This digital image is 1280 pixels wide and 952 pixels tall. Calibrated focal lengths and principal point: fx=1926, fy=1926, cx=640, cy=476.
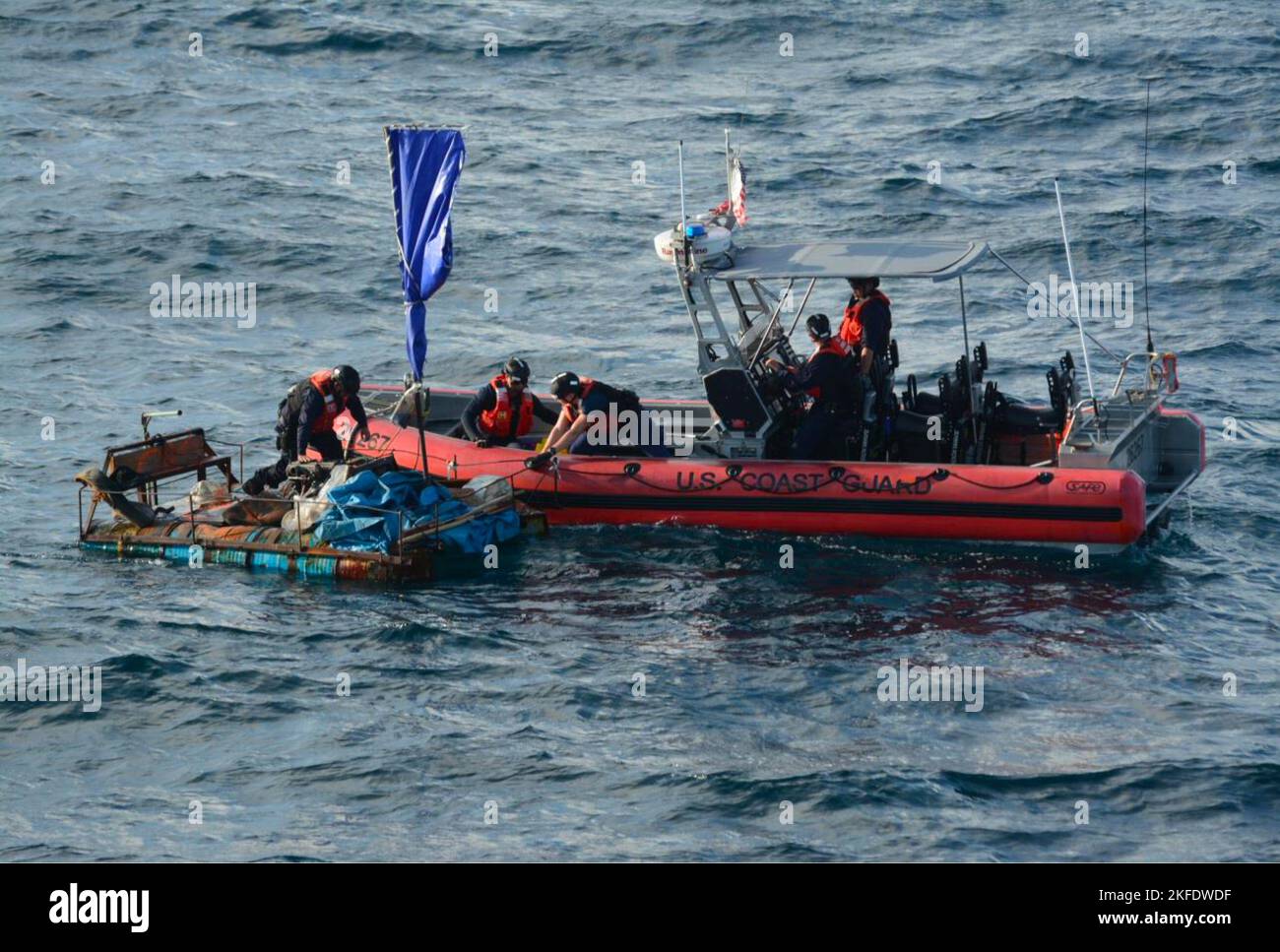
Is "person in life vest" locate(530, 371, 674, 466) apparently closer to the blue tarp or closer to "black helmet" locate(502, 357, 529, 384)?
"black helmet" locate(502, 357, 529, 384)

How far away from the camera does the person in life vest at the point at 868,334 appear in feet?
55.1

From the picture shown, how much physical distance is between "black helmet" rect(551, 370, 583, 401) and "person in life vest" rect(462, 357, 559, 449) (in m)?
0.65

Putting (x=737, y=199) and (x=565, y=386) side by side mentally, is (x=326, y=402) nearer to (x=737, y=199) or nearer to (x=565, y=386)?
(x=565, y=386)

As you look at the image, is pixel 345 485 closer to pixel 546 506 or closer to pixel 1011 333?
pixel 546 506

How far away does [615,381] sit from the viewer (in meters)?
21.6

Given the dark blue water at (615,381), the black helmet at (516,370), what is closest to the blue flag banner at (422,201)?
the black helmet at (516,370)

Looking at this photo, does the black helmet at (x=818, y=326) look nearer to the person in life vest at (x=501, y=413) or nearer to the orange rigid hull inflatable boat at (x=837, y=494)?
the orange rigid hull inflatable boat at (x=837, y=494)

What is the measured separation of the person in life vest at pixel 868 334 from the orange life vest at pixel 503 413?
299 cm

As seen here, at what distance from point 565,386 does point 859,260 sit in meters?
2.76

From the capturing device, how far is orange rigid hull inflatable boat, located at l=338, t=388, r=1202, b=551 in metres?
15.8

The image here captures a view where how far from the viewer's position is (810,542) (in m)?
16.4

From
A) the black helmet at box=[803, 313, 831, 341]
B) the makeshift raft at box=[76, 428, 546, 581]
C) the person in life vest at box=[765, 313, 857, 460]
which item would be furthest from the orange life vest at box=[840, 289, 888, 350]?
the makeshift raft at box=[76, 428, 546, 581]

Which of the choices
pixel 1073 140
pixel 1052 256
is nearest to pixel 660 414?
pixel 1052 256

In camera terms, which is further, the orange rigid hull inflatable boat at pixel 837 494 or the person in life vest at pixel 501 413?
the person in life vest at pixel 501 413
